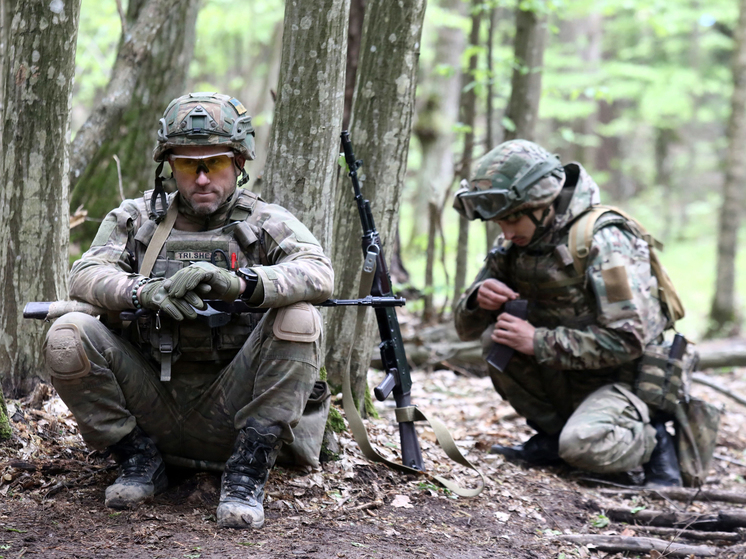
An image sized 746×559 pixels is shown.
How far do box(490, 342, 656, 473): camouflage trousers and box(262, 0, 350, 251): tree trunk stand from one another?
1.96m

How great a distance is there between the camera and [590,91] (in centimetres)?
718

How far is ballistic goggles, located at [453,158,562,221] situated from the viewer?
15.1ft

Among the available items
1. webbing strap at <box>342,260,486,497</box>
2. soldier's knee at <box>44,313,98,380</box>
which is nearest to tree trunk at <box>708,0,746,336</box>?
webbing strap at <box>342,260,486,497</box>

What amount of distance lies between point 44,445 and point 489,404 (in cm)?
378

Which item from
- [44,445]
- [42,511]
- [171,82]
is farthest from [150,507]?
[171,82]

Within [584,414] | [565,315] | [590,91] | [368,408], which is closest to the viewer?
[584,414]

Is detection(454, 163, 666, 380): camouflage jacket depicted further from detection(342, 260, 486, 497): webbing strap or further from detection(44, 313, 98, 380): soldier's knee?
detection(44, 313, 98, 380): soldier's knee

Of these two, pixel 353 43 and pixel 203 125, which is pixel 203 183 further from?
pixel 353 43

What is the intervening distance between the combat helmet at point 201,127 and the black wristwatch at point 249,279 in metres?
0.60

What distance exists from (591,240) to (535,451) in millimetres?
1494

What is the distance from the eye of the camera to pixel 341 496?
3641 mm

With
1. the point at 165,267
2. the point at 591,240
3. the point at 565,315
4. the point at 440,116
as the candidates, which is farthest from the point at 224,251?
the point at 440,116

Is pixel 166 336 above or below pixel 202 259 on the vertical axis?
below

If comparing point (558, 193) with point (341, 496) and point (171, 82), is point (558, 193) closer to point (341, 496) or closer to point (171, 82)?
point (341, 496)
